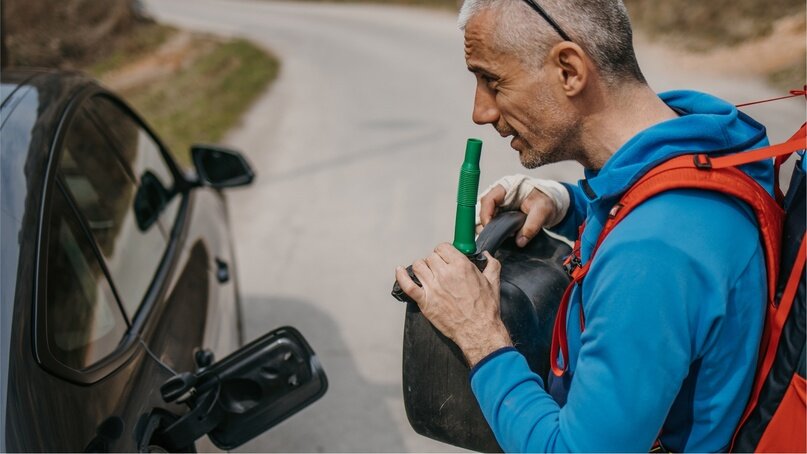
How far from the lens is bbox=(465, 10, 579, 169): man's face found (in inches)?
63.3

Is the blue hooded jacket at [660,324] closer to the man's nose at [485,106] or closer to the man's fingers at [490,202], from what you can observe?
the man's nose at [485,106]

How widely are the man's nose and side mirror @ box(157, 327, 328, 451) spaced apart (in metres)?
0.84

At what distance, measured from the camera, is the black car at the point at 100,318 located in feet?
5.84

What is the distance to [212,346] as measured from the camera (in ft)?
8.74

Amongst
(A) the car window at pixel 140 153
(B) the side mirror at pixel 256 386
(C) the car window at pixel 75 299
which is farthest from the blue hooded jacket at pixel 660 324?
(A) the car window at pixel 140 153

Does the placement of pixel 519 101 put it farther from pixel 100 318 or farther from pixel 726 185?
pixel 100 318

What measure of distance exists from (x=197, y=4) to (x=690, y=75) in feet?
80.7

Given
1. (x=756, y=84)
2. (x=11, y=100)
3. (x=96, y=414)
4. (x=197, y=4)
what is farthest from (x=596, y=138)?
(x=197, y=4)

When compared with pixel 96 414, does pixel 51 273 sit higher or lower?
higher

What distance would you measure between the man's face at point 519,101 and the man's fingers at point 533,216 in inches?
10.5

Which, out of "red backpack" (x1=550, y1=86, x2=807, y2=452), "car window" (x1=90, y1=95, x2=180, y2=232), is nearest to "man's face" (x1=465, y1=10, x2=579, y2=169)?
"red backpack" (x1=550, y1=86, x2=807, y2=452)

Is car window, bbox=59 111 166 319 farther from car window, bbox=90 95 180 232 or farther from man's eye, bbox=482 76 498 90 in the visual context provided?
man's eye, bbox=482 76 498 90

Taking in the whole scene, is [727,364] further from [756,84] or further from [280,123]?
[756,84]

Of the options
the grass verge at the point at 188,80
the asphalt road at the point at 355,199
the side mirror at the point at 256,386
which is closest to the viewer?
the side mirror at the point at 256,386
